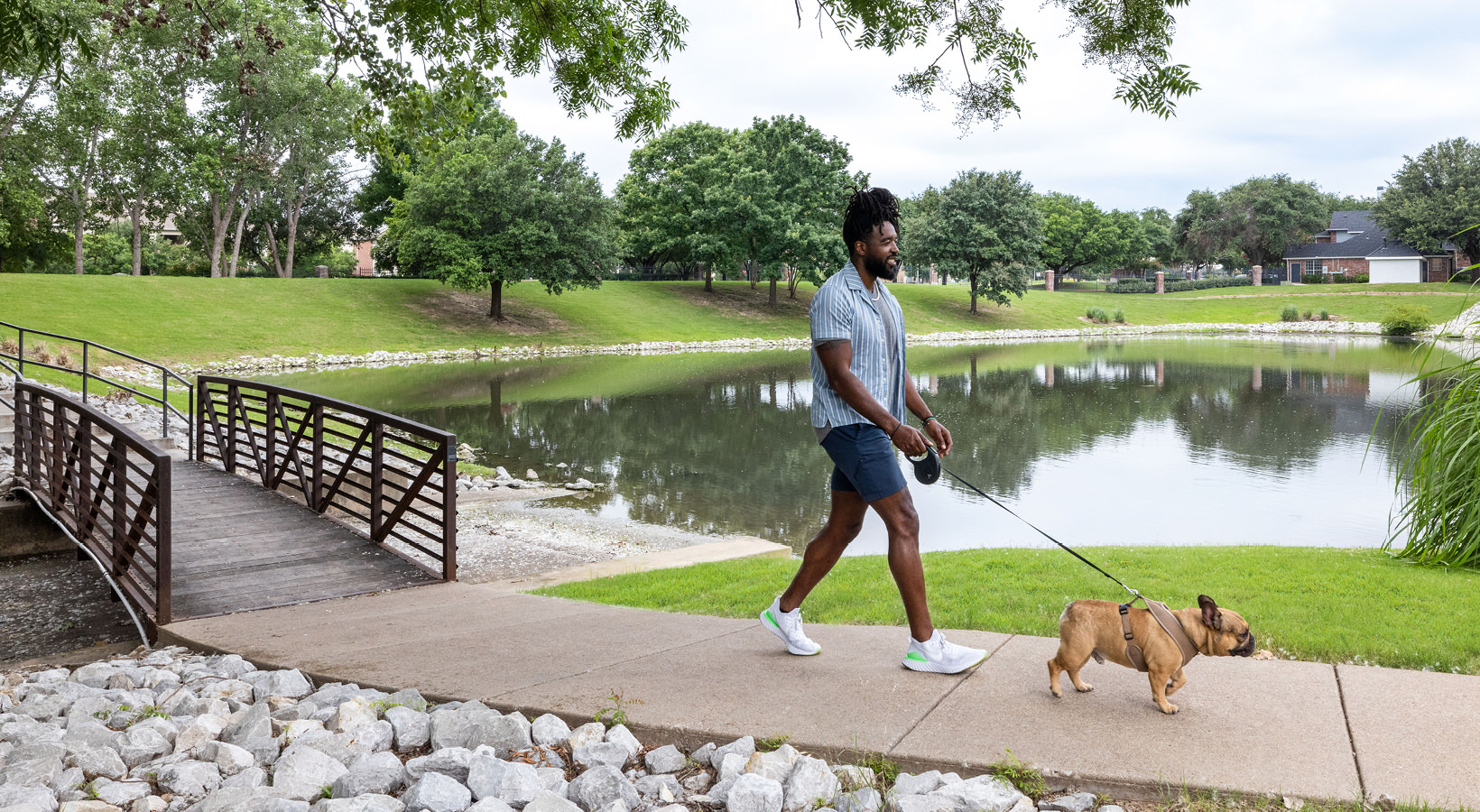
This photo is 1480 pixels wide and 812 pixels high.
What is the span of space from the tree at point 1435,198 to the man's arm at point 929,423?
80.8m

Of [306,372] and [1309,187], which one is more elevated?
[1309,187]

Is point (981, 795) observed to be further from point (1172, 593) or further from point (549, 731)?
point (1172, 593)

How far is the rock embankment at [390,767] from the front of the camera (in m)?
3.29

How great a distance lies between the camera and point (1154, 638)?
3742mm

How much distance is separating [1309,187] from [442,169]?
254 ft

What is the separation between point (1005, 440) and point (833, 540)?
14.8 metres

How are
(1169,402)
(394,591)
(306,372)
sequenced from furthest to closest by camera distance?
(306,372)
(1169,402)
(394,591)

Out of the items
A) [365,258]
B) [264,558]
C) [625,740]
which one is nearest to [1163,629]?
[625,740]

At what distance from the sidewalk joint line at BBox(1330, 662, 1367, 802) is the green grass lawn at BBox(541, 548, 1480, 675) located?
1.91ft

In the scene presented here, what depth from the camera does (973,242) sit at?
57500 millimetres

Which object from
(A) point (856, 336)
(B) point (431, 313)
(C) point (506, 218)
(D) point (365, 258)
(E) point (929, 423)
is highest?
(D) point (365, 258)

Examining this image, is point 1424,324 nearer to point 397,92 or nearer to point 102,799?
point 397,92

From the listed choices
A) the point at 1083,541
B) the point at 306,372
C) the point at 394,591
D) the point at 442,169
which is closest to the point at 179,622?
the point at 394,591

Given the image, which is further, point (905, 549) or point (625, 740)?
point (905, 549)
